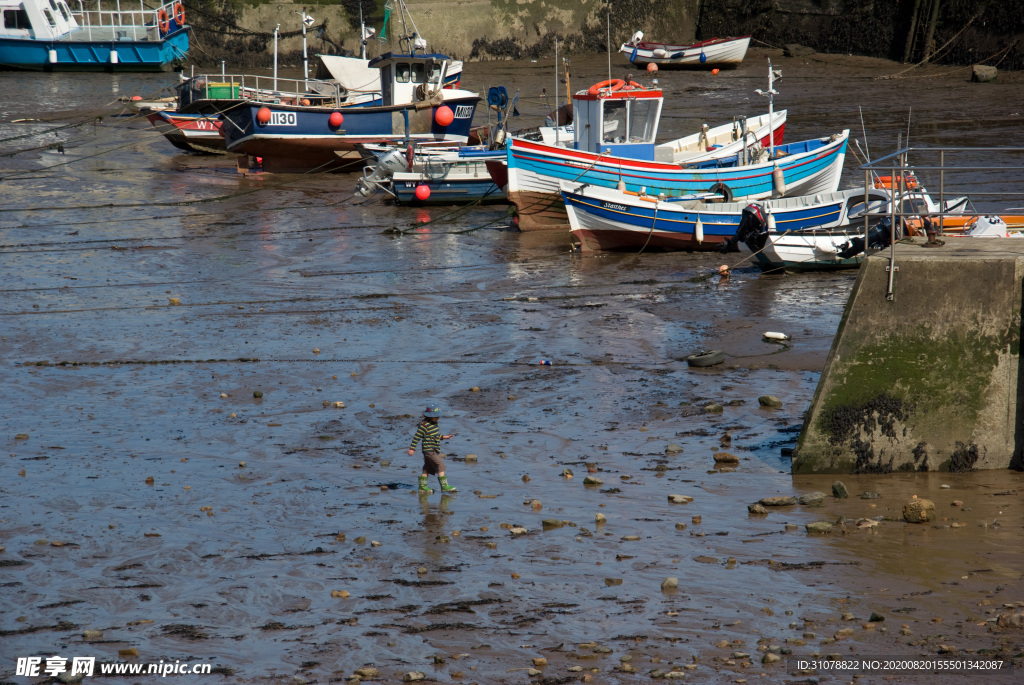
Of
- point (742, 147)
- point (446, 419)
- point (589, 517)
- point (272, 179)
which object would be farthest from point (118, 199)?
point (589, 517)

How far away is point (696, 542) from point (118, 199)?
803 inches

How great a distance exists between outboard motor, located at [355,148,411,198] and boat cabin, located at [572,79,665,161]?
14.8 ft

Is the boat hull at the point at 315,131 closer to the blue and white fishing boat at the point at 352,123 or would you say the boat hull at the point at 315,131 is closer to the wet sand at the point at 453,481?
the blue and white fishing boat at the point at 352,123

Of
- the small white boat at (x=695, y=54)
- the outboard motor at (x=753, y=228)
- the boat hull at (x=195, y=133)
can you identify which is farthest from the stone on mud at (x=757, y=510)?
the small white boat at (x=695, y=54)

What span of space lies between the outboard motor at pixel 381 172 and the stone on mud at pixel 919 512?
18080mm

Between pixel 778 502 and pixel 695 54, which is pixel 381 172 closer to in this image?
pixel 778 502

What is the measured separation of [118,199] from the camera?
24.4m

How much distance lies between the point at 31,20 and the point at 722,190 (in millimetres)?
34591

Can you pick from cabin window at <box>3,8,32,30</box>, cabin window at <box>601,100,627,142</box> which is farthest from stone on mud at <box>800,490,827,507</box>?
cabin window at <box>3,8,32,30</box>

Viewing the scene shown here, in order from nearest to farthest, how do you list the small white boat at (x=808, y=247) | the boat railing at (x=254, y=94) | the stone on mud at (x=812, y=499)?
the stone on mud at (x=812, y=499), the small white boat at (x=808, y=247), the boat railing at (x=254, y=94)

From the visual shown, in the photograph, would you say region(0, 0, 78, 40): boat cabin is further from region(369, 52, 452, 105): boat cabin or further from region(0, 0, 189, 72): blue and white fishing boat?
region(369, 52, 452, 105): boat cabin

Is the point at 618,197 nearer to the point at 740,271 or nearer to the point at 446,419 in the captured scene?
the point at 740,271

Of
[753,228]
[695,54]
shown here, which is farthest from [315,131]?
[695,54]

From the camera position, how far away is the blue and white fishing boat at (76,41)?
43281 mm
